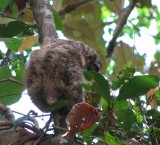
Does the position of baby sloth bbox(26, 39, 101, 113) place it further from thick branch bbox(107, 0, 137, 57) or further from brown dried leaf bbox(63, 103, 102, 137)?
thick branch bbox(107, 0, 137, 57)

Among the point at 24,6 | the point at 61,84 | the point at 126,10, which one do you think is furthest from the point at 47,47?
the point at 126,10

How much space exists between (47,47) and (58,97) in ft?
0.54

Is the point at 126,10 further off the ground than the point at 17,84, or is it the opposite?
the point at 126,10

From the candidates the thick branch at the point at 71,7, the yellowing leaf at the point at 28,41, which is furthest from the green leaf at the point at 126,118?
the thick branch at the point at 71,7

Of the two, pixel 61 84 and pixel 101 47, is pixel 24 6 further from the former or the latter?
pixel 101 47

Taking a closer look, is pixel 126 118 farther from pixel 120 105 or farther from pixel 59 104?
pixel 59 104

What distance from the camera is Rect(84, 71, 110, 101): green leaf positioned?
1204mm

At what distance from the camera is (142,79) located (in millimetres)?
1181

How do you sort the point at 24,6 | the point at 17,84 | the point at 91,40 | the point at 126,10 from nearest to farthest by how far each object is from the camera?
the point at 17,84
the point at 24,6
the point at 126,10
the point at 91,40

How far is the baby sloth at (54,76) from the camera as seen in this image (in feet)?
3.96

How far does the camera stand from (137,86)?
3.94ft

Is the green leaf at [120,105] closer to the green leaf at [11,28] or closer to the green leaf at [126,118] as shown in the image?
the green leaf at [126,118]

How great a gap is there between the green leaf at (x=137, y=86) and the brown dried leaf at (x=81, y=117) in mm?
83

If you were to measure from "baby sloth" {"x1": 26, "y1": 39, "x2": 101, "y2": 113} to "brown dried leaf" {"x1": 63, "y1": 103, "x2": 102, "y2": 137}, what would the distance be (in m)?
0.05
